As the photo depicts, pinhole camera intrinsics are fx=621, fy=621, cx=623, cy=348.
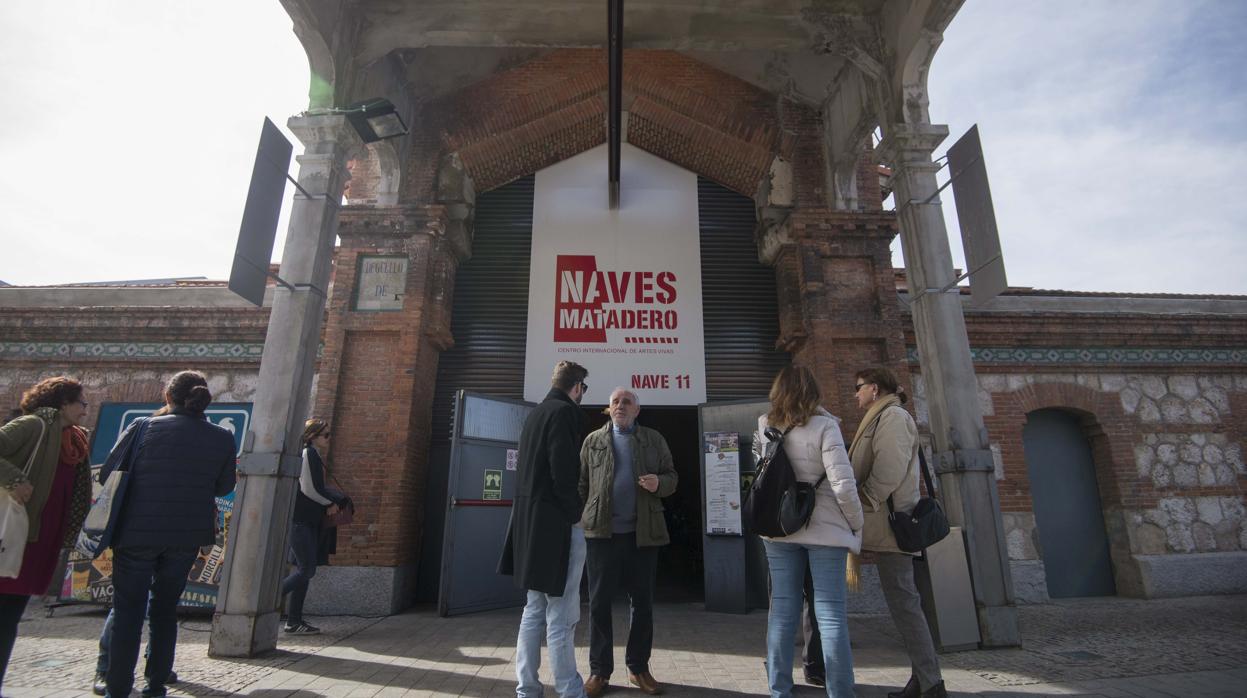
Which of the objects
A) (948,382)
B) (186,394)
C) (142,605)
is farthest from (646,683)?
(948,382)

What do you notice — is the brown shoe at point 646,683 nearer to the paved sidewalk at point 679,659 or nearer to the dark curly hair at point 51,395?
the paved sidewalk at point 679,659

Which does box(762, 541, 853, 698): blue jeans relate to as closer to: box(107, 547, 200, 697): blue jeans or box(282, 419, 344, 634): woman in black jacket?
box(107, 547, 200, 697): blue jeans

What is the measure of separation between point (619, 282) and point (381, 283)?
120 inches

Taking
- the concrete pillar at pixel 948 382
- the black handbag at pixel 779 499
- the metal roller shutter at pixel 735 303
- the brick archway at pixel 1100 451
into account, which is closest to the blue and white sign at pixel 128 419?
the metal roller shutter at pixel 735 303

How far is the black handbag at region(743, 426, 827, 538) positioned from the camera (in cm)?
312

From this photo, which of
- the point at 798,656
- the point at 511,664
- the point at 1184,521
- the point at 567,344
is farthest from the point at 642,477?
the point at 1184,521

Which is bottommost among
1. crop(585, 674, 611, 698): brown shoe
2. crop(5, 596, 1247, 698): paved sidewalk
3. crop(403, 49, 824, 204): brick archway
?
crop(5, 596, 1247, 698): paved sidewalk

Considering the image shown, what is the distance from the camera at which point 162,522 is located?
139 inches

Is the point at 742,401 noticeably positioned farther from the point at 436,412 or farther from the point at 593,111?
the point at 593,111

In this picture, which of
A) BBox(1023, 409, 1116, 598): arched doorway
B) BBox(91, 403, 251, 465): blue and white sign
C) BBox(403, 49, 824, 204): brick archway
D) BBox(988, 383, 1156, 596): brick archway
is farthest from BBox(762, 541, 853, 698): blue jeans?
BBox(91, 403, 251, 465): blue and white sign

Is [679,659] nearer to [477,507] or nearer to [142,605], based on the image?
[477,507]

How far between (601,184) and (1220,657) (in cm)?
805

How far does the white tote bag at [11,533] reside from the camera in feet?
10.3

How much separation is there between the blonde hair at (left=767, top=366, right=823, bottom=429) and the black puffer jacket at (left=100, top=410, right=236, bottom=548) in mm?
3209
